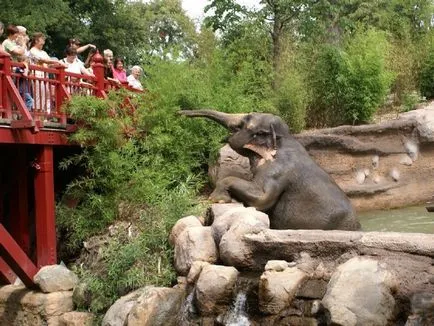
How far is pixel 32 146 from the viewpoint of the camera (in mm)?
8531

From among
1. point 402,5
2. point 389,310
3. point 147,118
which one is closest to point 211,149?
point 147,118

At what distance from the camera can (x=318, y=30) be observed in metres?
12.7

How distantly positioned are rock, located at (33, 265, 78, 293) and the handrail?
1.68 metres

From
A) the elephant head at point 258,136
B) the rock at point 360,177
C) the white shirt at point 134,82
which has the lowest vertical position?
the rock at point 360,177

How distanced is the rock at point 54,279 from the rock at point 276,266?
11.1 feet

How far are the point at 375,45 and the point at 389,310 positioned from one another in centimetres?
779

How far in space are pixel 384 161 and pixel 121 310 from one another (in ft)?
16.8

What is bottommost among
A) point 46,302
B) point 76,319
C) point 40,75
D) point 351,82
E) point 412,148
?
point 76,319

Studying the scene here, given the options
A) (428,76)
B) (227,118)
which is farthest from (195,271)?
(428,76)

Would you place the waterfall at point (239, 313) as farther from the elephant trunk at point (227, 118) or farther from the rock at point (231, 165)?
the rock at point (231, 165)

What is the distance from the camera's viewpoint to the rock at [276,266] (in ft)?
17.3

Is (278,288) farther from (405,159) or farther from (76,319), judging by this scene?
(405,159)

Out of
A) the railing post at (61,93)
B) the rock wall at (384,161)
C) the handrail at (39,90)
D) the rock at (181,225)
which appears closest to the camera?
the rock at (181,225)

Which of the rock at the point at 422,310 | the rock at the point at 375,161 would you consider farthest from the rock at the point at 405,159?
the rock at the point at 422,310
